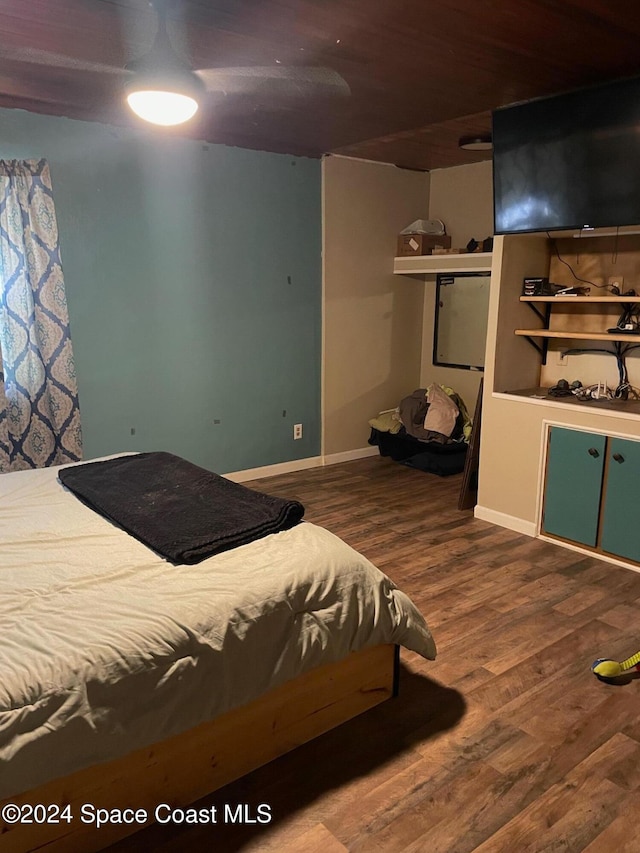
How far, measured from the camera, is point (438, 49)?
2602 millimetres

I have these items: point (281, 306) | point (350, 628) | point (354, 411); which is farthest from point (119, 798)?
point (354, 411)

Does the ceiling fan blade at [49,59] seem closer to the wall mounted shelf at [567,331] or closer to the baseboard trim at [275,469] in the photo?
the wall mounted shelf at [567,331]

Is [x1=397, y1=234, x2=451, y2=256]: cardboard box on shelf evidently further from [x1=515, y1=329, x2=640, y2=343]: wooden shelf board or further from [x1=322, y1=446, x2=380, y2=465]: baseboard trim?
[x1=322, y1=446, x2=380, y2=465]: baseboard trim

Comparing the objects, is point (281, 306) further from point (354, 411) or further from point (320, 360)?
point (354, 411)

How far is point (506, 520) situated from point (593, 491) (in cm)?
65

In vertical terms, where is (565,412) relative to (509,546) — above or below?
above

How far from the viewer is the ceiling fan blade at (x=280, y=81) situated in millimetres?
2785

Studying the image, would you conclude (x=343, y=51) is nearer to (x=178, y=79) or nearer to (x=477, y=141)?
(x=178, y=79)

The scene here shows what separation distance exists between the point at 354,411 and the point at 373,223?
1573mm

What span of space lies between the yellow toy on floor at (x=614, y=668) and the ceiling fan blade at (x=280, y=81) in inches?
109

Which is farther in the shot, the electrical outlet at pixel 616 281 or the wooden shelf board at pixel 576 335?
the electrical outlet at pixel 616 281

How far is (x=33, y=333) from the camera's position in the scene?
367 centimetres

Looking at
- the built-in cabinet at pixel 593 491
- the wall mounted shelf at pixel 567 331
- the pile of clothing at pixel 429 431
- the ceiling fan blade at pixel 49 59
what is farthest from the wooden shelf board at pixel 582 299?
the ceiling fan blade at pixel 49 59

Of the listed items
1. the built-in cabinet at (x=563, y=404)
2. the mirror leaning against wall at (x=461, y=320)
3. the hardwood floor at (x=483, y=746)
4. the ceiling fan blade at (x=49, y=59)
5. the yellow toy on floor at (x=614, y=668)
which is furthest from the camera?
the mirror leaning against wall at (x=461, y=320)
